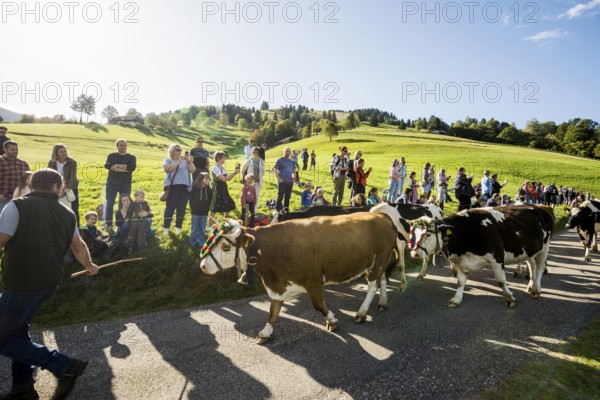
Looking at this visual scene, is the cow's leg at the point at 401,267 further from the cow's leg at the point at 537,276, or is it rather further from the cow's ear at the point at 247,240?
Answer: the cow's ear at the point at 247,240

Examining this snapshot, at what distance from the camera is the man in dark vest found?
4039 mm

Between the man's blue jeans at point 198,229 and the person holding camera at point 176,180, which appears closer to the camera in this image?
the man's blue jeans at point 198,229

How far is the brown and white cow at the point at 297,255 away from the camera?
5.97m

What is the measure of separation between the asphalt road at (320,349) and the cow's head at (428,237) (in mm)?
1218

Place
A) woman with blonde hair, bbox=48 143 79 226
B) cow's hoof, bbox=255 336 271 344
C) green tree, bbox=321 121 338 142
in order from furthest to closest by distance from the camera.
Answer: green tree, bbox=321 121 338 142 → woman with blonde hair, bbox=48 143 79 226 → cow's hoof, bbox=255 336 271 344

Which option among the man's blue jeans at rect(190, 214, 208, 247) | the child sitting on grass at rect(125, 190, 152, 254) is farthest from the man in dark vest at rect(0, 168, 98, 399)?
the man's blue jeans at rect(190, 214, 208, 247)

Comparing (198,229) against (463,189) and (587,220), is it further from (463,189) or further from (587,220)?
(587,220)

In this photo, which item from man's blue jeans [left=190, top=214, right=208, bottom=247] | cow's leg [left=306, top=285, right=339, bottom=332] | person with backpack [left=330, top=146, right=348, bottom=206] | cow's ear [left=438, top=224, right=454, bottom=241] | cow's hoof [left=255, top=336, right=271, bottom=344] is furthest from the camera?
person with backpack [left=330, top=146, right=348, bottom=206]

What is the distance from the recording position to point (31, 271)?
→ 4.11 meters

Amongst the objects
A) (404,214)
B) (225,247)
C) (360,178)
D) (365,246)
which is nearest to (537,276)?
(404,214)

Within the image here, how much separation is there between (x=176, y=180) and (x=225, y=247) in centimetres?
499

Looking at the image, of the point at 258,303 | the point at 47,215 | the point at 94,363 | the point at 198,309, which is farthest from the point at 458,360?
the point at 47,215

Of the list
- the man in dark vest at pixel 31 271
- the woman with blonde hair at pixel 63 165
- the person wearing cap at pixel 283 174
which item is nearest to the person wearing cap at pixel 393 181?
the person wearing cap at pixel 283 174

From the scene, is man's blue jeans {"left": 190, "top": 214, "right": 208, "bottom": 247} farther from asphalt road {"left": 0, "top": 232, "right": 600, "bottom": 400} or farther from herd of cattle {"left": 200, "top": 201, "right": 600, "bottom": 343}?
asphalt road {"left": 0, "top": 232, "right": 600, "bottom": 400}
